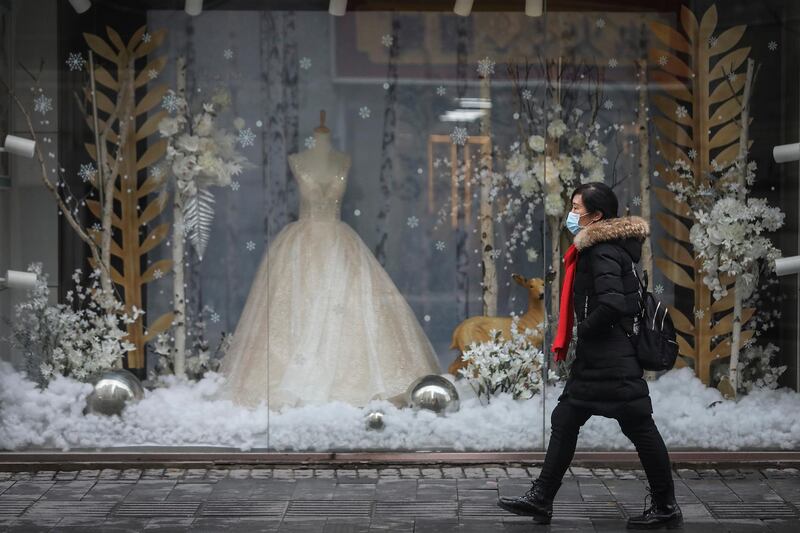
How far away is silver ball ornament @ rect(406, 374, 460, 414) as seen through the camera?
8391mm

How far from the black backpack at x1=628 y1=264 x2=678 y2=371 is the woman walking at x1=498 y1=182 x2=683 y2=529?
0.04 m

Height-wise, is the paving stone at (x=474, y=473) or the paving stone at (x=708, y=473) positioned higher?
the paving stone at (x=474, y=473)

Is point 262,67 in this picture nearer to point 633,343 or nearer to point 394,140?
point 394,140

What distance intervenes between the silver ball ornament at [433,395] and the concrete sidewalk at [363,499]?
49 cm

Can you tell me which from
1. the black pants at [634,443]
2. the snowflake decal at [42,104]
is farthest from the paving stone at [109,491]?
the snowflake decal at [42,104]

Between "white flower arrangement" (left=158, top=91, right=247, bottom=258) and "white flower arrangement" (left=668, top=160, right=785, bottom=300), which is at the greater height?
"white flower arrangement" (left=158, top=91, right=247, bottom=258)

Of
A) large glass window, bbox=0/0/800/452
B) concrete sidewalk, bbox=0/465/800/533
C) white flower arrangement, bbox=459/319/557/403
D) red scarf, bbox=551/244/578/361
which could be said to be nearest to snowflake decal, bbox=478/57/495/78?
large glass window, bbox=0/0/800/452

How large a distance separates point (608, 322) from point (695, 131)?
8.96ft

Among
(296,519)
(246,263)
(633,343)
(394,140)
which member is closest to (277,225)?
(246,263)

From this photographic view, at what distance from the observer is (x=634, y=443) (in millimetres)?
6434

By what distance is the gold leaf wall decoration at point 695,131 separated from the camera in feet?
27.9

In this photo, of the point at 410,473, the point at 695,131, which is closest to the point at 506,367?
the point at 410,473

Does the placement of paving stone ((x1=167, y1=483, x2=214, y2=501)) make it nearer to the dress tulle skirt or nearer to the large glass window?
the large glass window

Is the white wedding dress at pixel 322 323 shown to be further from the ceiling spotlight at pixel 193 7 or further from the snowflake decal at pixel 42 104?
the snowflake decal at pixel 42 104
